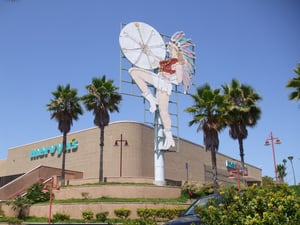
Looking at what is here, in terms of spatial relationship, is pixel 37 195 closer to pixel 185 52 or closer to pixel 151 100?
pixel 151 100

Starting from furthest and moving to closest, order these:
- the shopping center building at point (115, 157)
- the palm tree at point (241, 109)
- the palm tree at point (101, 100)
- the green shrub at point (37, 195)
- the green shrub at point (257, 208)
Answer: the shopping center building at point (115, 157) → the palm tree at point (101, 100) → the palm tree at point (241, 109) → the green shrub at point (37, 195) → the green shrub at point (257, 208)

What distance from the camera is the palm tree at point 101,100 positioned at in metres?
38.0

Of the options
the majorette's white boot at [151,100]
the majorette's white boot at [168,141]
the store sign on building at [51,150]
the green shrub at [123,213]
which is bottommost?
the green shrub at [123,213]

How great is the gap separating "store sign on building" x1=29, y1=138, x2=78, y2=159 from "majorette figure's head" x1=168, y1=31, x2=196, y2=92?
60.5 feet

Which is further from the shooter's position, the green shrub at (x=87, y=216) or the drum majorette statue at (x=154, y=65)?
the drum majorette statue at (x=154, y=65)

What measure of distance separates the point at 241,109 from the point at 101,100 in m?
14.2

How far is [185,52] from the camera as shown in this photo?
42.2 meters

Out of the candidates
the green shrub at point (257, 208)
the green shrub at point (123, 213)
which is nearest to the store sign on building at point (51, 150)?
the green shrub at point (123, 213)

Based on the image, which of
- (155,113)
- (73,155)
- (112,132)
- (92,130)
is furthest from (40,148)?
(155,113)

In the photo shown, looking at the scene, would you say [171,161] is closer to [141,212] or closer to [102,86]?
[102,86]

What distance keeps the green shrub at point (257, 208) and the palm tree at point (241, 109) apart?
2928cm

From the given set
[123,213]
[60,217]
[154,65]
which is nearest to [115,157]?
[154,65]

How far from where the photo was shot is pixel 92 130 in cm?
4844

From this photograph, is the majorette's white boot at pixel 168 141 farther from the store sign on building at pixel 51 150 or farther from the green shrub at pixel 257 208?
the green shrub at pixel 257 208
